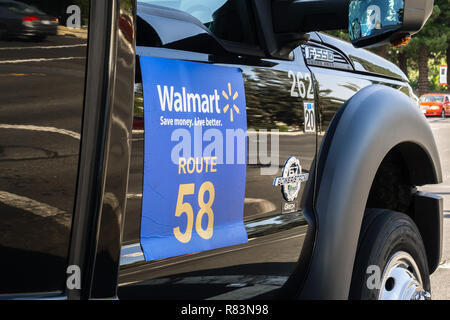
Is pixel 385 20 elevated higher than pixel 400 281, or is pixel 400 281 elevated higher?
pixel 385 20

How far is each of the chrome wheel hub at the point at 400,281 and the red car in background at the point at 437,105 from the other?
35316 millimetres

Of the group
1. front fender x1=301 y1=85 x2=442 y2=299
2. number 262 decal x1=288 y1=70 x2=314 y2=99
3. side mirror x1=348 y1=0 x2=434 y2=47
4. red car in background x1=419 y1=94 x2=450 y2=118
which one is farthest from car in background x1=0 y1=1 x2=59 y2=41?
red car in background x1=419 y1=94 x2=450 y2=118

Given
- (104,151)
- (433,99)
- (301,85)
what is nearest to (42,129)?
(104,151)

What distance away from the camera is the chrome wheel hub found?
280 cm

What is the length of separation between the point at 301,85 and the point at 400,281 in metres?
1.03

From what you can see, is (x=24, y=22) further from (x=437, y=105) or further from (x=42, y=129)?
(x=437, y=105)

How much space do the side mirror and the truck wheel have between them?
928 millimetres

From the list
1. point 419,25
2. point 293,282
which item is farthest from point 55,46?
point 293,282

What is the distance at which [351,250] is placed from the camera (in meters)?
2.48

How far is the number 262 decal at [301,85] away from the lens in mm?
2475

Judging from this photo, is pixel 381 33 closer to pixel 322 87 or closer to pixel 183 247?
pixel 322 87

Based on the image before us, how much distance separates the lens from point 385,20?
81.7 inches

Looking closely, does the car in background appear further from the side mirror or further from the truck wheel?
the truck wheel

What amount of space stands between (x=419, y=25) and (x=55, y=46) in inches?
47.1
